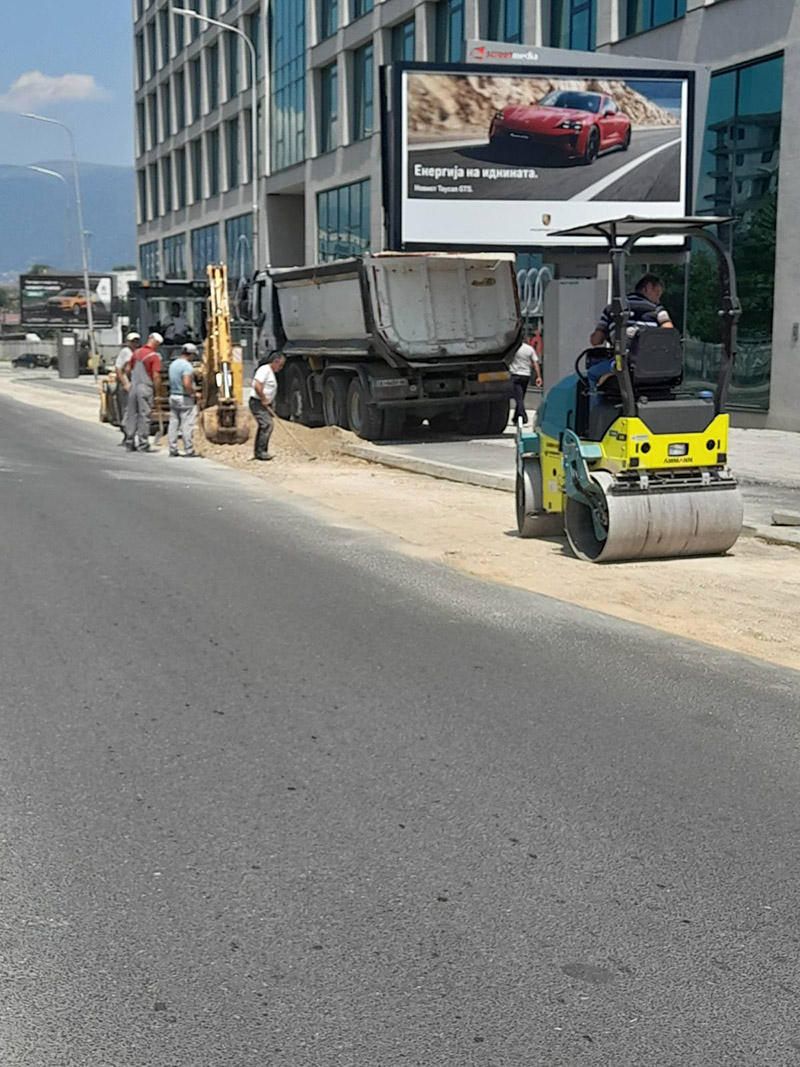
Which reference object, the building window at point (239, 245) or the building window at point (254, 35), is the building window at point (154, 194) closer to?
the building window at point (239, 245)

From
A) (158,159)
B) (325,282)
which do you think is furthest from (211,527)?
(158,159)

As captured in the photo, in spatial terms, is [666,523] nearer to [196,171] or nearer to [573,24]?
[573,24]

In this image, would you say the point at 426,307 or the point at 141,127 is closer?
the point at 426,307

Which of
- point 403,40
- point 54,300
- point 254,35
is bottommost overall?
point 54,300

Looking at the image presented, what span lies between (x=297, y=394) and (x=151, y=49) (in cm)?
5408

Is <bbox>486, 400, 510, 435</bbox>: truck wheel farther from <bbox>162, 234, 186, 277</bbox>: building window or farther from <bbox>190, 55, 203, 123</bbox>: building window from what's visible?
<bbox>162, 234, 186, 277</bbox>: building window

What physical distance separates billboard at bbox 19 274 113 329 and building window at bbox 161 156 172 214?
3130 cm

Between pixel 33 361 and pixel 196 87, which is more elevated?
pixel 196 87

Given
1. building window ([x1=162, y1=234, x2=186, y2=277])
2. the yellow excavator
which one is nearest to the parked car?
building window ([x1=162, y1=234, x2=186, y2=277])

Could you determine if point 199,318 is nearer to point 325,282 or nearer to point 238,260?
point 325,282

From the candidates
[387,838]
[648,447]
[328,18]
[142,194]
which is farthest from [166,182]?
[387,838]

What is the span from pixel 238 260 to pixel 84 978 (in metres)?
54.1

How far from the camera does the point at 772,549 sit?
37.7 ft

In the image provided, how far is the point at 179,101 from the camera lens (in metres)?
66.3
